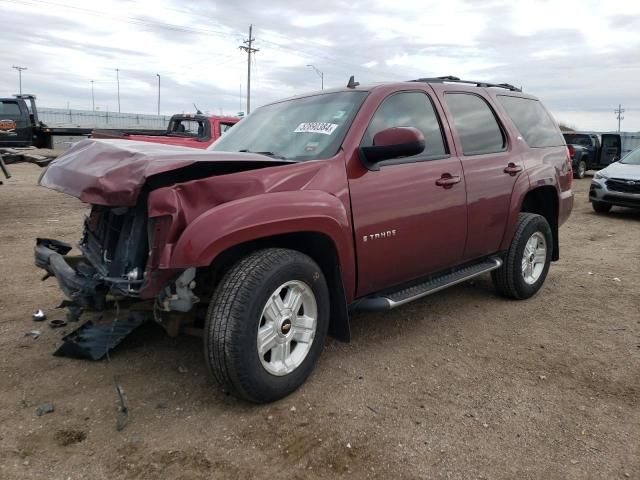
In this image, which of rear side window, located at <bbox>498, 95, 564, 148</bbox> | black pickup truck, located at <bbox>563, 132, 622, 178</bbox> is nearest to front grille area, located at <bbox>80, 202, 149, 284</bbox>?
rear side window, located at <bbox>498, 95, 564, 148</bbox>

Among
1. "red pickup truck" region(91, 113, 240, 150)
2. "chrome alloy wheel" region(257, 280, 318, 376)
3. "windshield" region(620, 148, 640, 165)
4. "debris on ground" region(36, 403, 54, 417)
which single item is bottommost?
"debris on ground" region(36, 403, 54, 417)

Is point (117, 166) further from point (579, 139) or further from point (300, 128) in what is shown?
point (579, 139)

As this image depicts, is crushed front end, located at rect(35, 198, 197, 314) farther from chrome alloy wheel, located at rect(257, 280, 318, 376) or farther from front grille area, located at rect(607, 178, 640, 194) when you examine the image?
front grille area, located at rect(607, 178, 640, 194)

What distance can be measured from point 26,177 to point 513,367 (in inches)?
583

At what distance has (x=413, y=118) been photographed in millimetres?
3936

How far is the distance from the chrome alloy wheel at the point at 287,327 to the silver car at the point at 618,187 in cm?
937

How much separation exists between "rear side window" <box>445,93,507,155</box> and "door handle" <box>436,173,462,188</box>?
33 cm

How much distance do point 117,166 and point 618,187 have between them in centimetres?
1048

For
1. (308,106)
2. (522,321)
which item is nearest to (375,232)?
(308,106)

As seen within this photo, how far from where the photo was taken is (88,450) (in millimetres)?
2596

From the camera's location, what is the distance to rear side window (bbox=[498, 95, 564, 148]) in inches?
196

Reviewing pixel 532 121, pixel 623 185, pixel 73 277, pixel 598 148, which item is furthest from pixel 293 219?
pixel 598 148

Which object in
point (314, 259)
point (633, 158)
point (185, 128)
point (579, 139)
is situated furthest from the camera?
point (579, 139)

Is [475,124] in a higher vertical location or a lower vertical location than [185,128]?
lower
